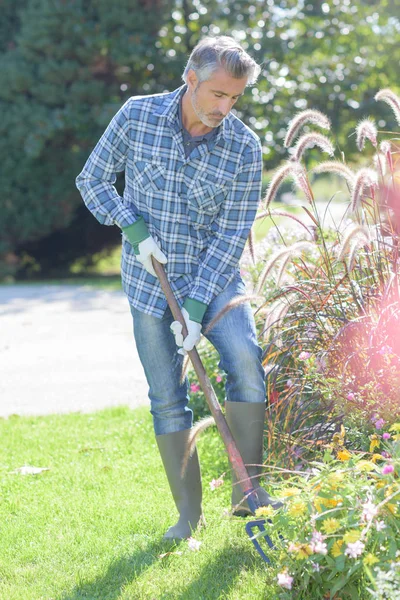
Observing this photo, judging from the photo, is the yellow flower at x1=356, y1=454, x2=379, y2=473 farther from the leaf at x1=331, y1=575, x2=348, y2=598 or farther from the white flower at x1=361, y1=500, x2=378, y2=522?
the leaf at x1=331, y1=575, x2=348, y2=598

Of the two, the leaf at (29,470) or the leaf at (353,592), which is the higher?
the leaf at (353,592)

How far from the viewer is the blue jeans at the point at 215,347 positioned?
116 inches

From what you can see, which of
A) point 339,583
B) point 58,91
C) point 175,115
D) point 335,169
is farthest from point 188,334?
point 58,91

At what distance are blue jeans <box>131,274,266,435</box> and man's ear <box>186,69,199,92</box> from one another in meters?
0.71

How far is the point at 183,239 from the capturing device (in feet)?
9.89

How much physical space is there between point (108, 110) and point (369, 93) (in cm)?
405

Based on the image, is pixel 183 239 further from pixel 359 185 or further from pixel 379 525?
pixel 379 525

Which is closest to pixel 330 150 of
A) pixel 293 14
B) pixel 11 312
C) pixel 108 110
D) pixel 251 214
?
pixel 251 214

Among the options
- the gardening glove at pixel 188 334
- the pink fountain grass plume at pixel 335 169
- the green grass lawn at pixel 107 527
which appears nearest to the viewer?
the green grass lawn at pixel 107 527

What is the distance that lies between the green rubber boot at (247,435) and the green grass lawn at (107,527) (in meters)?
0.10

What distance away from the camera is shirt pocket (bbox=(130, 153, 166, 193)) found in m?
2.97

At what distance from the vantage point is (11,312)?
8516 millimetres

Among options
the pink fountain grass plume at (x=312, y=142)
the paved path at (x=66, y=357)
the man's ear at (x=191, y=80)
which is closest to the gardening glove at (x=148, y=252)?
the man's ear at (x=191, y=80)

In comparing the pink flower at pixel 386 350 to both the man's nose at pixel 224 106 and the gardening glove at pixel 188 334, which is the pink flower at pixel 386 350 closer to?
the gardening glove at pixel 188 334
